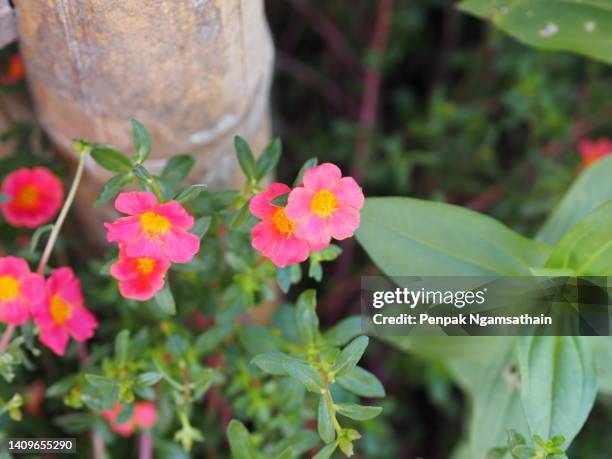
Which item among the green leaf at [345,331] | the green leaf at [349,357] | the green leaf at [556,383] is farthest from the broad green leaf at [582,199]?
the green leaf at [349,357]

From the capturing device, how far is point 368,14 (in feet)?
Result: 6.36

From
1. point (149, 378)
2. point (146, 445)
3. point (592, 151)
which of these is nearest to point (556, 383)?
point (149, 378)

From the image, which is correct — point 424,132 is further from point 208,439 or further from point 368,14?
point 208,439

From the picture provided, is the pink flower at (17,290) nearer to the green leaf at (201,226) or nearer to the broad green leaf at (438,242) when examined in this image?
the green leaf at (201,226)

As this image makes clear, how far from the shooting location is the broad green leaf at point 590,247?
101cm

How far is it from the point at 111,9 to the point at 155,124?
0.22 metres

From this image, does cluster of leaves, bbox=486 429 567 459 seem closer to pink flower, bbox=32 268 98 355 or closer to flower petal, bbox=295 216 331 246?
flower petal, bbox=295 216 331 246

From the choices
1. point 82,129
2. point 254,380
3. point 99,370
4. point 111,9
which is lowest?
point 254,380

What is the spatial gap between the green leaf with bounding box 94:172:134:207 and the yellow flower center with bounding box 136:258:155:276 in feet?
0.28

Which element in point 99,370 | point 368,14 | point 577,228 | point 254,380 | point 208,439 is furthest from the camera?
point 368,14

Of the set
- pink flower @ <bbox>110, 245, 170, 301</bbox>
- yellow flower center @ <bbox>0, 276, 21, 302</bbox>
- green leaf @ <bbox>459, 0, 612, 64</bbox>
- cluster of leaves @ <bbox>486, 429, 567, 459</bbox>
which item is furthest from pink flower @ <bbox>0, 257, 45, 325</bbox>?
green leaf @ <bbox>459, 0, 612, 64</bbox>

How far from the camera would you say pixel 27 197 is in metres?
1.24

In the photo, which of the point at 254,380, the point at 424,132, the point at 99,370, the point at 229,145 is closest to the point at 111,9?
the point at 229,145

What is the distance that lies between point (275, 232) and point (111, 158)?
25 cm
